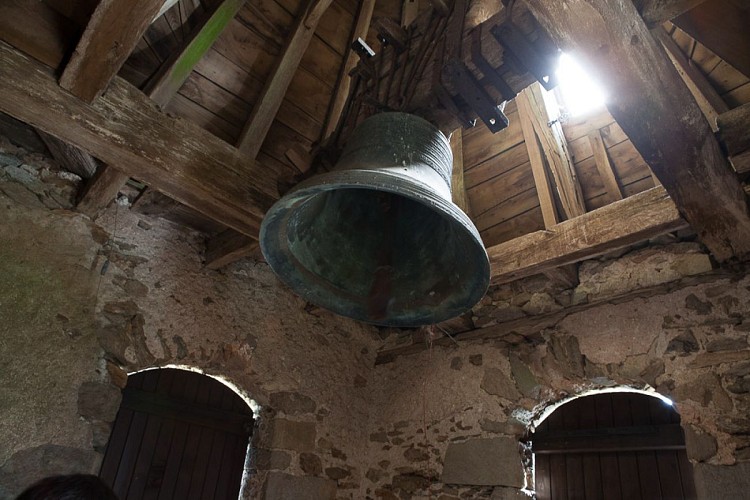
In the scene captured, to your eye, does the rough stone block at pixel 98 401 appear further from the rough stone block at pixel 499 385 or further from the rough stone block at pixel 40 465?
the rough stone block at pixel 499 385

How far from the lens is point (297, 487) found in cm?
293

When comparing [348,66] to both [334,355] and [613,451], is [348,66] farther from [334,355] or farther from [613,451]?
[613,451]

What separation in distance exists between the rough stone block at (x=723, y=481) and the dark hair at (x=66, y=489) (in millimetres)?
2339

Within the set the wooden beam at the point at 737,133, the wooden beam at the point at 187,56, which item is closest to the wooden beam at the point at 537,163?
the wooden beam at the point at 737,133

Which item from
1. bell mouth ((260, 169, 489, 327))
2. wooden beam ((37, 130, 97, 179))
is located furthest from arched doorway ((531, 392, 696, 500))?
wooden beam ((37, 130, 97, 179))

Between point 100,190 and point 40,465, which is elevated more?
point 100,190

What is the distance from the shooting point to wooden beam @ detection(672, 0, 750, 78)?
1.59 m

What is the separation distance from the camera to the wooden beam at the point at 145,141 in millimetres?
1555

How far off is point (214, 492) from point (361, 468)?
975 mm

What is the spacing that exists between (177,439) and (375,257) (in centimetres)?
238

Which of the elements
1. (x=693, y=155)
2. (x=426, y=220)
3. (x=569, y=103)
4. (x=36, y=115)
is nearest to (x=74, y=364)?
(x=36, y=115)

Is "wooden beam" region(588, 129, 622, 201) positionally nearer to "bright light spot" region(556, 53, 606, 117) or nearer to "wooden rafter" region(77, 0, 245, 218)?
"bright light spot" region(556, 53, 606, 117)

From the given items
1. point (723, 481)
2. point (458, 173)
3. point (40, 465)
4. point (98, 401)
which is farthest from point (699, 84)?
point (40, 465)

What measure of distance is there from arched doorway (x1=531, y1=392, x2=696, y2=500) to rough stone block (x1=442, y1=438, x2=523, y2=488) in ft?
3.06
